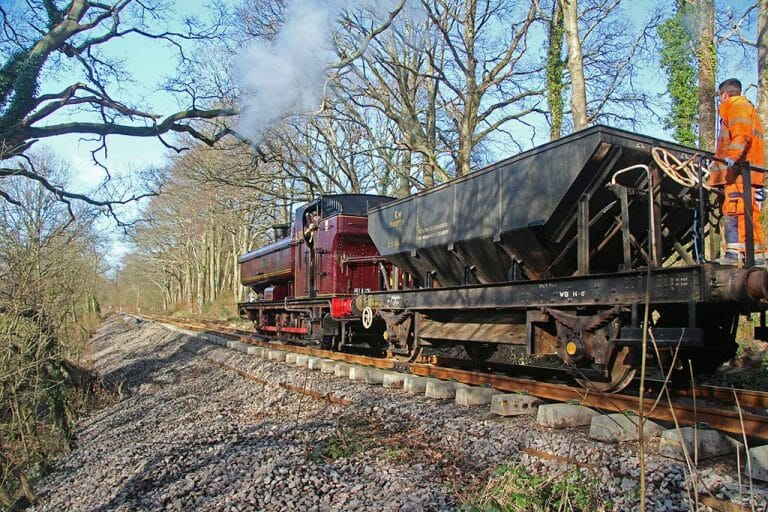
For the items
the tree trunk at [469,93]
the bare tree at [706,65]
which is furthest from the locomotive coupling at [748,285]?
the tree trunk at [469,93]

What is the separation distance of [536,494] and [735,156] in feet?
12.2

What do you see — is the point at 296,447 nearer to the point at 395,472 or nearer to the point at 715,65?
the point at 395,472

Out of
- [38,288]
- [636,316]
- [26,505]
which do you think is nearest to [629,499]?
[636,316]

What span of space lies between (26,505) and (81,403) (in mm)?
4604

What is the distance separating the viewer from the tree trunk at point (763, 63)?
13.2 meters

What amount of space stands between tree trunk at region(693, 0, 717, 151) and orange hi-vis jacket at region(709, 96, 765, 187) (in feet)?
32.3

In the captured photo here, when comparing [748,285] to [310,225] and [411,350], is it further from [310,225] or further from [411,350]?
[310,225]

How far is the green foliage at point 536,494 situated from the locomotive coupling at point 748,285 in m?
2.08

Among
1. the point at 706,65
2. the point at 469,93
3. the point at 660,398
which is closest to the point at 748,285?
the point at 660,398

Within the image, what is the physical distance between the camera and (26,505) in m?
6.20

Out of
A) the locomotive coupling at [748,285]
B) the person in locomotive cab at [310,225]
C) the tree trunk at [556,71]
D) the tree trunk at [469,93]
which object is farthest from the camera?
the tree trunk at [469,93]

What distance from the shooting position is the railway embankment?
11.8 ft

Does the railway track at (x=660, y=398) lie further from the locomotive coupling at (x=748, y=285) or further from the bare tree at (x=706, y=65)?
the bare tree at (x=706, y=65)

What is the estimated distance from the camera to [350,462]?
4641mm
